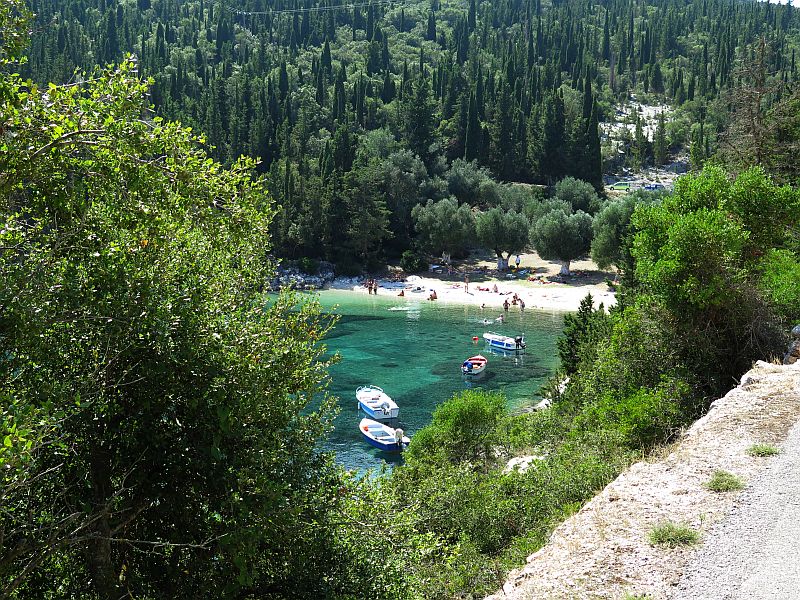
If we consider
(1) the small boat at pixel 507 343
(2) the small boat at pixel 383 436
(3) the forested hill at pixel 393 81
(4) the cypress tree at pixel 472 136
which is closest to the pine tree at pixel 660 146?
(3) the forested hill at pixel 393 81

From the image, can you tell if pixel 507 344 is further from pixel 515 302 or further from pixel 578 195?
pixel 578 195

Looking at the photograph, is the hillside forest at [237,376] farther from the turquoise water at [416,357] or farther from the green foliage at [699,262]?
the turquoise water at [416,357]

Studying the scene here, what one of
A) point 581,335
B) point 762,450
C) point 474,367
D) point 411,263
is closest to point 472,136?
point 411,263

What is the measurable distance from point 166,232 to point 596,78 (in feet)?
505

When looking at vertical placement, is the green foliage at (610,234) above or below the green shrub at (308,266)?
above

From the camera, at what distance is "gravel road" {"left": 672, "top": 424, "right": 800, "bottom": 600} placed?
6.80m

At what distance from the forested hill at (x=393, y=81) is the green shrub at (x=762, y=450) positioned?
98.1ft

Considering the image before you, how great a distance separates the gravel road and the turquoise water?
19678 millimetres

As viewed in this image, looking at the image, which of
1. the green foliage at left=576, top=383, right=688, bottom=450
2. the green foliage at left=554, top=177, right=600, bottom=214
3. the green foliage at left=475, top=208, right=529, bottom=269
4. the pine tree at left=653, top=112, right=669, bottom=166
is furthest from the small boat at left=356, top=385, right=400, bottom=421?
the pine tree at left=653, top=112, right=669, bottom=166

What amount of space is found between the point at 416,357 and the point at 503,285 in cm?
2427

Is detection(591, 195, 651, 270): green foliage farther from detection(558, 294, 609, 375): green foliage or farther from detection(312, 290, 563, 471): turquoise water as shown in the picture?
detection(558, 294, 609, 375): green foliage

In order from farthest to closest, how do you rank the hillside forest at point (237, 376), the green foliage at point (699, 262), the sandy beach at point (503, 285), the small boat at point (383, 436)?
1. the sandy beach at point (503, 285)
2. the small boat at point (383, 436)
3. the green foliage at point (699, 262)
4. the hillside forest at point (237, 376)

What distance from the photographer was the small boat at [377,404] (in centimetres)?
3358

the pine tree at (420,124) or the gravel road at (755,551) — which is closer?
the gravel road at (755,551)
